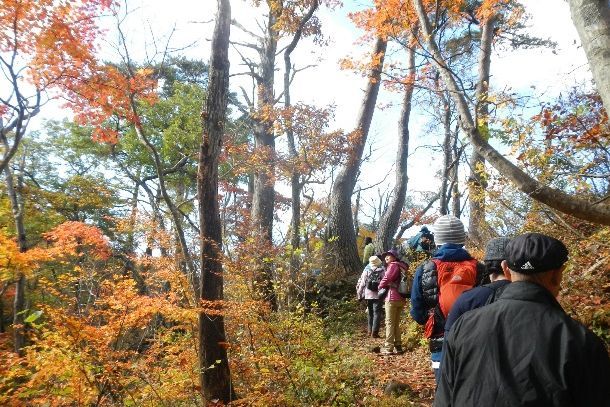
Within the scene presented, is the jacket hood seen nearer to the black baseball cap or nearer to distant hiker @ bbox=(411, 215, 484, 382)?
distant hiker @ bbox=(411, 215, 484, 382)

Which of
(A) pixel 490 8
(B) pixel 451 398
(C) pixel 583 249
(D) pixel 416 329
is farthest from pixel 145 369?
(A) pixel 490 8

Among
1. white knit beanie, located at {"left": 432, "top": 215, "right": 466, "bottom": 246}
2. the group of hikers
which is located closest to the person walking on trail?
white knit beanie, located at {"left": 432, "top": 215, "right": 466, "bottom": 246}

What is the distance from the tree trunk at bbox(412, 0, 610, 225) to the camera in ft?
8.67

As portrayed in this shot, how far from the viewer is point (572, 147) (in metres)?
5.95

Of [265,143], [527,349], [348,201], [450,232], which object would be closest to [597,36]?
[450,232]

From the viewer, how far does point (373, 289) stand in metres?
7.16

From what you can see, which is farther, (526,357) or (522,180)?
(522,180)

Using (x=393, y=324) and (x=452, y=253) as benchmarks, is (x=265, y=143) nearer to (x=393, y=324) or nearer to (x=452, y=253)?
(x=393, y=324)

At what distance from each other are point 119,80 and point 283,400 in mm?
8465

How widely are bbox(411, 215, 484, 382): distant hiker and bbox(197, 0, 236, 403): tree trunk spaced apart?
266 centimetres

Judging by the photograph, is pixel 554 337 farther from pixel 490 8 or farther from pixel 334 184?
pixel 490 8

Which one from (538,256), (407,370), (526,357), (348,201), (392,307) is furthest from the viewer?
(348,201)

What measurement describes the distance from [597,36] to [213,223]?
165 inches

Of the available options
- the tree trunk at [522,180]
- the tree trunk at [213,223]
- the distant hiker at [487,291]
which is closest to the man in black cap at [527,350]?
the distant hiker at [487,291]
